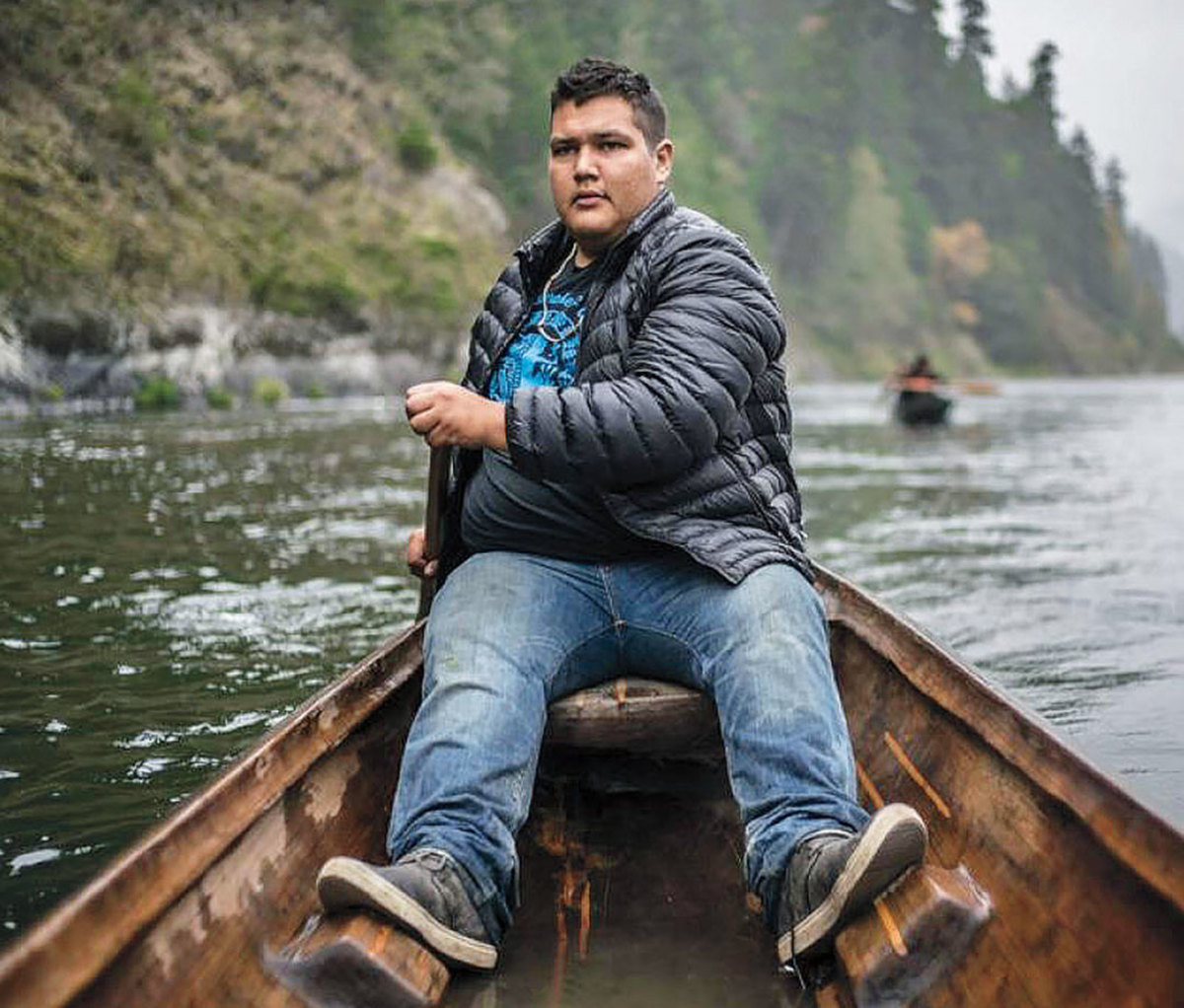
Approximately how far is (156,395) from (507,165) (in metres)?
32.1

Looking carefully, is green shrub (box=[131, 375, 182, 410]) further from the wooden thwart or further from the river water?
the wooden thwart

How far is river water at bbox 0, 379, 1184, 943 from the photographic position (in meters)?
3.68

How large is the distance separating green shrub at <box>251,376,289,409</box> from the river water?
11.7 m

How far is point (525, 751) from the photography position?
2.22 m

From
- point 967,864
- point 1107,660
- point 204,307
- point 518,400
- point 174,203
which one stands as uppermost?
point 174,203

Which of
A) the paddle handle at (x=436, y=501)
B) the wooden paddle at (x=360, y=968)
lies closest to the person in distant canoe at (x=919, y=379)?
the paddle handle at (x=436, y=501)

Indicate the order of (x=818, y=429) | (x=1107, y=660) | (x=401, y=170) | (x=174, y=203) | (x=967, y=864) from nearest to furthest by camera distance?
(x=967, y=864), (x=1107, y=660), (x=818, y=429), (x=174, y=203), (x=401, y=170)

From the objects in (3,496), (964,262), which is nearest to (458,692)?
(3,496)

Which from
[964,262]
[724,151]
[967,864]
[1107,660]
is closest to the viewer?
[967,864]

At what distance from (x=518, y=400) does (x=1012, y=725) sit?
121 centimetres

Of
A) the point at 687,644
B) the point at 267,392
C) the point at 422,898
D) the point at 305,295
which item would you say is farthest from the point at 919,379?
the point at 422,898

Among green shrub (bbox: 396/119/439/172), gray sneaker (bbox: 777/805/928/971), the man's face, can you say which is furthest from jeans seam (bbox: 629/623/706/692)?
green shrub (bbox: 396/119/439/172)

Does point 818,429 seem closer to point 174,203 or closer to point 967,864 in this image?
point 174,203

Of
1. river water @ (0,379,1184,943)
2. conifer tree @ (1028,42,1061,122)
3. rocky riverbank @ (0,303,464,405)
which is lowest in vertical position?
river water @ (0,379,1184,943)
